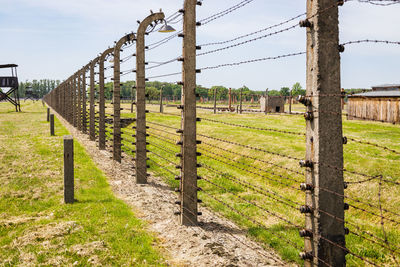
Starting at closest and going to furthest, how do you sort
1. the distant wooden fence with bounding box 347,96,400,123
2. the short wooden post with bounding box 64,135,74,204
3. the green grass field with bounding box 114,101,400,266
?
the green grass field with bounding box 114,101,400,266
the short wooden post with bounding box 64,135,74,204
the distant wooden fence with bounding box 347,96,400,123

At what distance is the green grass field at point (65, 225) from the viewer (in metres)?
5.10

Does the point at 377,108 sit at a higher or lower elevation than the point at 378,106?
lower

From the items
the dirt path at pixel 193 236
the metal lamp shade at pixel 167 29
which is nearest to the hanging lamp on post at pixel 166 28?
the metal lamp shade at pixel 167 29

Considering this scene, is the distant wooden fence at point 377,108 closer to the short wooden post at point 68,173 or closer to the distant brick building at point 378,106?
the distant brick building at point 378,106

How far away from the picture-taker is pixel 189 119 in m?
6.45

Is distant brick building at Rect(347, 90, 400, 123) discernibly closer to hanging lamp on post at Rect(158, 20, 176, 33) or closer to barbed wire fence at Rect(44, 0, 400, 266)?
barbed wire fence at Rect(44, 0, 400, 266)

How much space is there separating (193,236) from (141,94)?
15.8 feet

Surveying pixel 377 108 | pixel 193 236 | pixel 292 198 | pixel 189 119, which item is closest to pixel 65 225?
pixel 193 236

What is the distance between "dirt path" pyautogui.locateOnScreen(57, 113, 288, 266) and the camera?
16.7ft

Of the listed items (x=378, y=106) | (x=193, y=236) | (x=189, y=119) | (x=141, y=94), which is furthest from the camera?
(x=378, y=106)

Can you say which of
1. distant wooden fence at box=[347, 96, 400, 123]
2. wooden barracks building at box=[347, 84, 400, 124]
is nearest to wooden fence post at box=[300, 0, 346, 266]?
distant wooden fence at box=[347, 96, 400, 123]

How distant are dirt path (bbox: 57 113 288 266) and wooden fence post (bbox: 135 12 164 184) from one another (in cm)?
62

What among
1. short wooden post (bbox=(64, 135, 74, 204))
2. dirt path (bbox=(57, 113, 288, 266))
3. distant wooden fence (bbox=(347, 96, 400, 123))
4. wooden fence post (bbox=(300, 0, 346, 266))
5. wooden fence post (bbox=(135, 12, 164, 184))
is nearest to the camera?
wooden fence post (bbox=(300, 0, 346, 266))

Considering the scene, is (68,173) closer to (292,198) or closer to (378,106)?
(292,198)
